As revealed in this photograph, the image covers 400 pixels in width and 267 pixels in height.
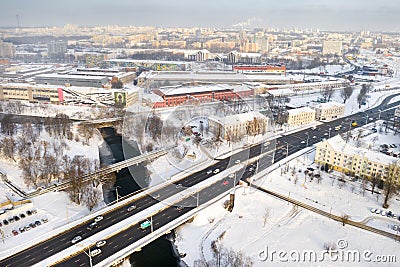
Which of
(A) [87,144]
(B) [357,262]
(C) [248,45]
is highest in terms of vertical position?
(C) [248,45]

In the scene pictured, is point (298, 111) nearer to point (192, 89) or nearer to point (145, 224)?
point (192, 89)

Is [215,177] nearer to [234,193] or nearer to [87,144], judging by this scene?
[234,193]

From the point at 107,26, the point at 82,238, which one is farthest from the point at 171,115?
the point at 107,26

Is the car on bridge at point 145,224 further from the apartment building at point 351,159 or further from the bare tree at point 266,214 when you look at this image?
the apartment building at point 351,159

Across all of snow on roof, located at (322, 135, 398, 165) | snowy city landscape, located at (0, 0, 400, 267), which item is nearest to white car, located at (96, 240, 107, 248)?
snowy city landscape, located at (0, 0, 400, 267)

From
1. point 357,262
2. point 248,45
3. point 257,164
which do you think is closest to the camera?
point 357,262

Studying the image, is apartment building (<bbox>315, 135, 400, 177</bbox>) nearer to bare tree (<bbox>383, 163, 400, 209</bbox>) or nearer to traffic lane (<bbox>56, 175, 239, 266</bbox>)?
bare tree (<bbox>383, 163, 400, 209</bbox>)
